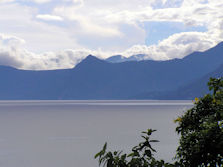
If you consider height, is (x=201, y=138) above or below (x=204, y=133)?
below

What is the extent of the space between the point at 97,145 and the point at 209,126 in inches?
3249

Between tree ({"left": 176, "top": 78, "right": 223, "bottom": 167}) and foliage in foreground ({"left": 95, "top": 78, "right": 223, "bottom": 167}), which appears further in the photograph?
tree ({"left": 176, "top": 78, "right": 223, "bottom": 167})

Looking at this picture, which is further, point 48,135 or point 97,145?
point 48,135

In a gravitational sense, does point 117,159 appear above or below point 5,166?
above

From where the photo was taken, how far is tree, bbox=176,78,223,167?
1370cm

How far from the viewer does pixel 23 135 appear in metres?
122

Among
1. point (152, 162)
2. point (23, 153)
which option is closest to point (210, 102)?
point (152, 162)

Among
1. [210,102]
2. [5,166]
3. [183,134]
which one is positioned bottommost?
[5,166]

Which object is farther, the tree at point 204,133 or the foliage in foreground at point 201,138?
the tree at point 204,133

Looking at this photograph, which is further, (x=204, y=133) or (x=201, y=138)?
(x=201, y=138)

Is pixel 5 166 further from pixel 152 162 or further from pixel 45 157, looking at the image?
pixel 152 162

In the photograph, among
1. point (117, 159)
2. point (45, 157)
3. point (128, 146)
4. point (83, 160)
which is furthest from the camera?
point (128, 146)

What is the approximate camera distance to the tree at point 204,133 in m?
13.7

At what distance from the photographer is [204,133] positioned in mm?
13805
